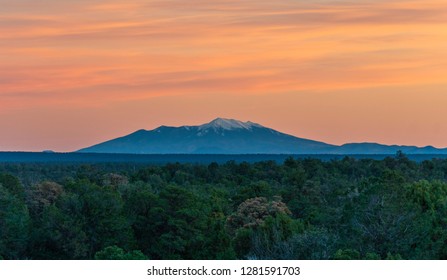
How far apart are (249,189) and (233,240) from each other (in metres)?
24.2

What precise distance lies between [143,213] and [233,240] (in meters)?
10.2

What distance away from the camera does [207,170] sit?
154 meters

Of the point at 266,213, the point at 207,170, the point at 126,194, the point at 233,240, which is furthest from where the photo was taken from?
the point at 207,170

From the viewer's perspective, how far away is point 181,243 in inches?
2692

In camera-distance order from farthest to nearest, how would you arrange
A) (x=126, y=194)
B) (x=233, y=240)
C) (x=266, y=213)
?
(x=126, y=194)
(x=266, y=213)
(x=233, y=240)

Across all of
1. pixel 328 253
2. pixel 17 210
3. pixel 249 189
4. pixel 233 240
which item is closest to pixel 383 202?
pixel 328 253

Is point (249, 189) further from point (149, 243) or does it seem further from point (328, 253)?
point (328, 253)

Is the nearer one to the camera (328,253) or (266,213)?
(328,253)
